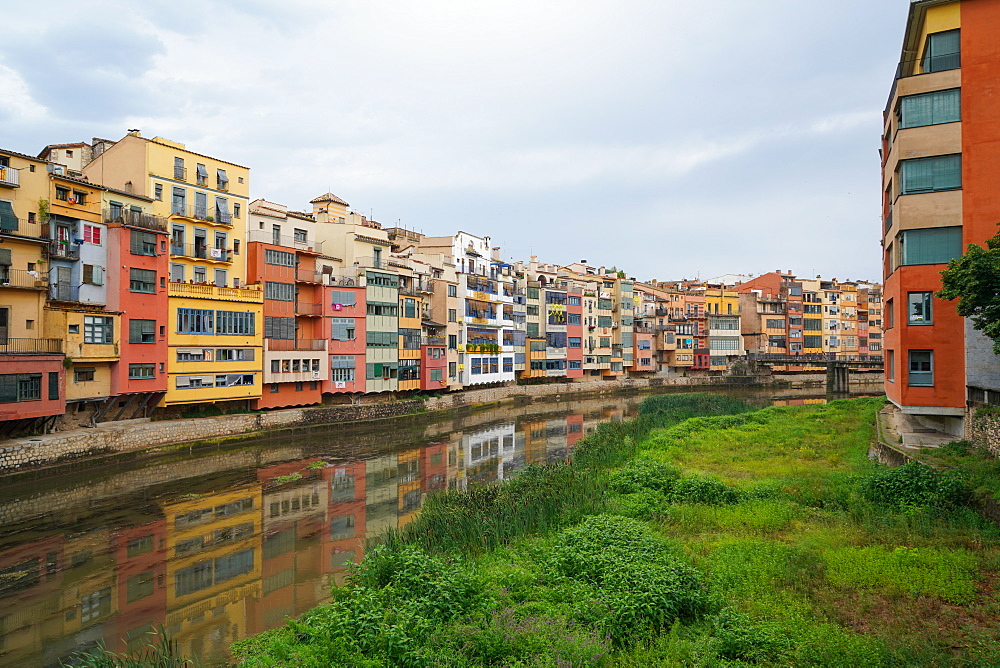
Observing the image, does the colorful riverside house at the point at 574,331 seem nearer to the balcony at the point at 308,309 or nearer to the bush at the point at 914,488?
the balcony at the point at 308,309

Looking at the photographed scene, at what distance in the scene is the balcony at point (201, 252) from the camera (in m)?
39.8

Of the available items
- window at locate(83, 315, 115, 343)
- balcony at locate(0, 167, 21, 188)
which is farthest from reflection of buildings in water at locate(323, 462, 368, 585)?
balcony at locate(0, 167, 21, 188)

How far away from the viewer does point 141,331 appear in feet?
120

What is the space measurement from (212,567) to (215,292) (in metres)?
25.1

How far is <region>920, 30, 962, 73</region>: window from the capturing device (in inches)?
960

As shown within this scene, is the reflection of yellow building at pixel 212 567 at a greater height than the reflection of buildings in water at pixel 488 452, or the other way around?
the reflection of buildings in water at pixel 488 452

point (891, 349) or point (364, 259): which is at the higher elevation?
point (364, 259)

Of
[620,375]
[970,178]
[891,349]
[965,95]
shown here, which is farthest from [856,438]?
[620,375]

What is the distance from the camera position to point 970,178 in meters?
24.0

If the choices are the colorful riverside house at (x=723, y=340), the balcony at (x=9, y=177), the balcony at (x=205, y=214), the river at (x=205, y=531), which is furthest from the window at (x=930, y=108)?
the colorful riverside house at (x=723, y=340)

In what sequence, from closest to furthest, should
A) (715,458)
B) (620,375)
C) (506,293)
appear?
1. (715,458)
2. (506,293)
3. (620,375)

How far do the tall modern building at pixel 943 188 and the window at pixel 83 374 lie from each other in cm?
3915

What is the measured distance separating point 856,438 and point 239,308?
3749cm

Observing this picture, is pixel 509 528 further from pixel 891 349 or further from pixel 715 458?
pixel 891 349
